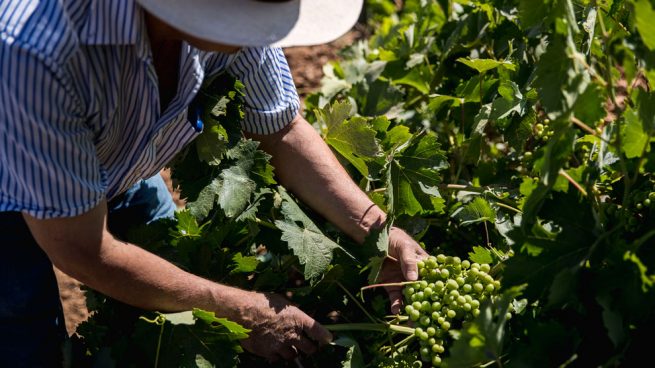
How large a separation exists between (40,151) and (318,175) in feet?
3.21

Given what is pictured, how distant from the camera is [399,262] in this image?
2.54 meters

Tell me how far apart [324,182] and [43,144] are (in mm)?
988

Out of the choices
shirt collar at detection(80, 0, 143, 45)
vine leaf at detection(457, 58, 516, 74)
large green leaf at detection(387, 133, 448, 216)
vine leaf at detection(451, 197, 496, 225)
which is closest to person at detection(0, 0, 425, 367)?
shirt collar at detection(80, 0, 143, 45)

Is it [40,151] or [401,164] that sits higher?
[40,151]

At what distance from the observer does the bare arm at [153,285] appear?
2.01m

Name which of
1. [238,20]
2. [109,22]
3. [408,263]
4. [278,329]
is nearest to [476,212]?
[408,263]

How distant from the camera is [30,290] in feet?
8.12

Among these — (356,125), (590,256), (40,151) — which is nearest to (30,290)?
(40,151)

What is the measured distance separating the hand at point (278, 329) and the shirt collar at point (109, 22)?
0.85 meters

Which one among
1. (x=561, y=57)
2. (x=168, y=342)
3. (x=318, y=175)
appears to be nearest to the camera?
(x=561, y=57)

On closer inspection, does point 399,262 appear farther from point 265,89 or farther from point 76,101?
point 76,101

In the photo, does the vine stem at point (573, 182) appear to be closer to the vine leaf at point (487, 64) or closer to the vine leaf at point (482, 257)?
the vine leaf at point (482, 257)

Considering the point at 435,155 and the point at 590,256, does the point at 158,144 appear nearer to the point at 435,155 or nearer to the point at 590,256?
the point at 435,155

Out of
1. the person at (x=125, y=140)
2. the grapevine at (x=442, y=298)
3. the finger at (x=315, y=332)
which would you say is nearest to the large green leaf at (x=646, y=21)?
the person at (x=125, y=140)
